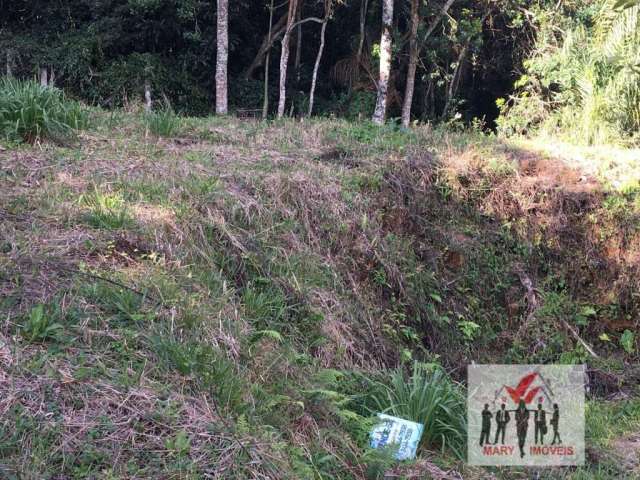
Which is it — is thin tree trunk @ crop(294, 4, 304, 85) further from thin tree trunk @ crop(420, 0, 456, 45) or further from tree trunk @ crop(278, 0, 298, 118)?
thin tree trunk @ crop(420, 0, 456, 45)

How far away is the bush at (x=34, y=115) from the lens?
6266 mm

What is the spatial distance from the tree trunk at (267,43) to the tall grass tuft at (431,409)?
10915 millimetres

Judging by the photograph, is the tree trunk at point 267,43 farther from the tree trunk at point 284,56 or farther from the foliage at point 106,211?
the foliage at point 106,211

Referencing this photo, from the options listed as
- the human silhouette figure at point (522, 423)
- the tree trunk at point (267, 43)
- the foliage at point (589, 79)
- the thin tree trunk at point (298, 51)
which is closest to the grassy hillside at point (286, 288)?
the human silhouette figure at point (522, 423)

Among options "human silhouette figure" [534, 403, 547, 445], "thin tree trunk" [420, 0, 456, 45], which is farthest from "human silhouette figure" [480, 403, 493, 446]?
"thin tree trunk" [420, 0, 456, 45]

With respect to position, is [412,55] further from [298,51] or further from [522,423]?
[522,423]

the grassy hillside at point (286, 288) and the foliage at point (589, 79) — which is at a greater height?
the foliage at point (589, 79)

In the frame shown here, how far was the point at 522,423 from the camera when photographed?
4488 mm

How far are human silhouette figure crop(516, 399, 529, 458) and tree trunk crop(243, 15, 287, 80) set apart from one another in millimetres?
10846

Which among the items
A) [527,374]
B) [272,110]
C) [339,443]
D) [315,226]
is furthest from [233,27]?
[339,443]

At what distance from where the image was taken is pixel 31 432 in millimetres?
2734

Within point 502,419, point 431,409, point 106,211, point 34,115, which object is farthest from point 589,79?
point 106,211

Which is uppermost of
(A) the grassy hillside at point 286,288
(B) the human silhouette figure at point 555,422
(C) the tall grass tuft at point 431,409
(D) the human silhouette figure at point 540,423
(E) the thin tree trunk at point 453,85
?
(E) the thin tree trunk at point 453,85

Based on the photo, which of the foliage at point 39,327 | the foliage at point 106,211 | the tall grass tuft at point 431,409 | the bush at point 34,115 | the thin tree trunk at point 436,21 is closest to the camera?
the foliage at point 39,327
